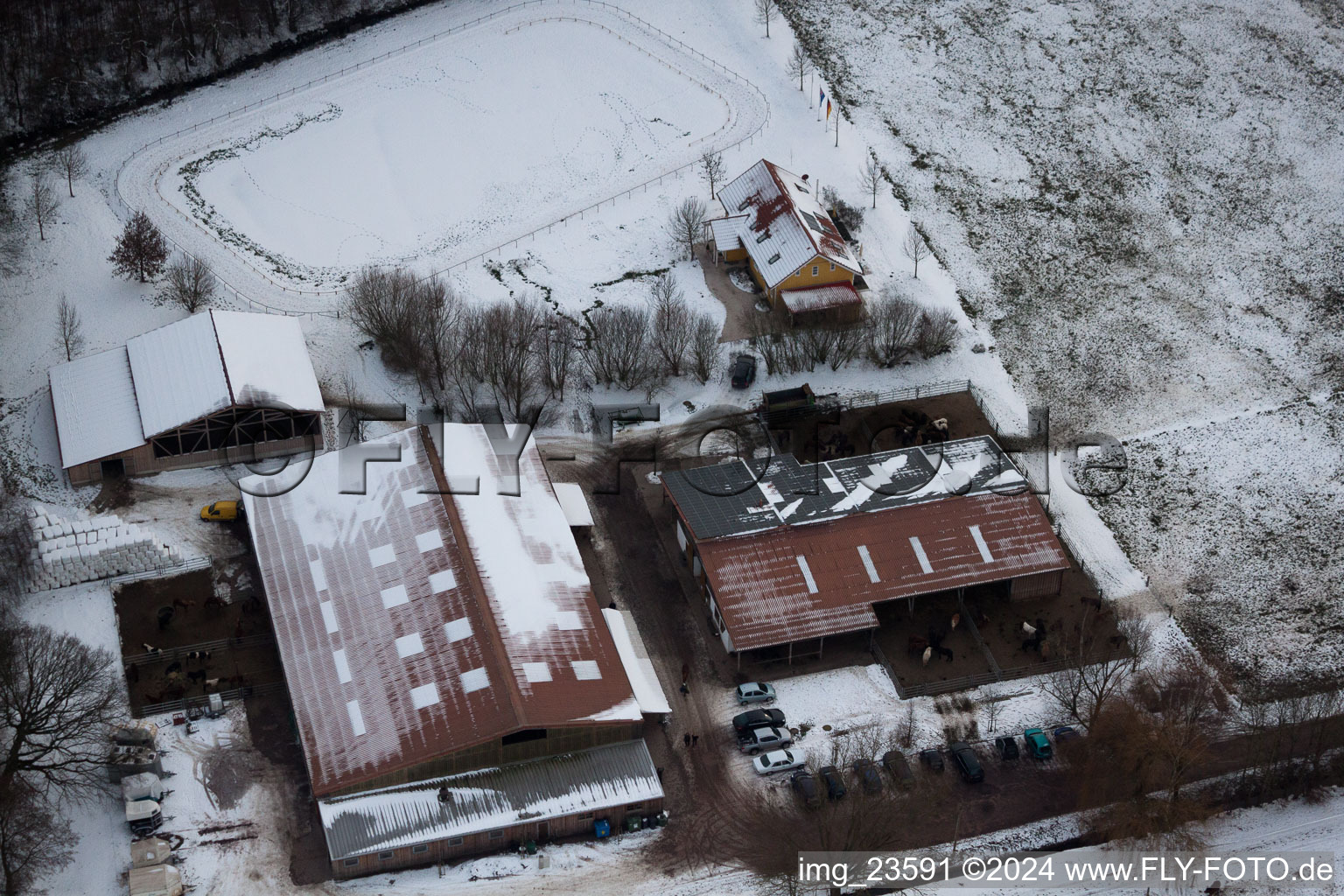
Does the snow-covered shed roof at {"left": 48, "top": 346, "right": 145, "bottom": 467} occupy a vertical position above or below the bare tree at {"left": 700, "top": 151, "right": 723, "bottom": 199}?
below

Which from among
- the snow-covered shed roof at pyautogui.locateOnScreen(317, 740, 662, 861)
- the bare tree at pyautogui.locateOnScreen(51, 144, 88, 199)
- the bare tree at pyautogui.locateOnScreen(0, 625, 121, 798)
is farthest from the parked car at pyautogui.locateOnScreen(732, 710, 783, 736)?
the bare tree at pyautogui.locateOnScreen(51, 144, 88, 199)

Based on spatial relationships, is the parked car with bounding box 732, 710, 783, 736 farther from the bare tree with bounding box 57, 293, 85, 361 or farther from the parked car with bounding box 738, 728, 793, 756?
the bare tree with bounding box 57, 293, 85, 361

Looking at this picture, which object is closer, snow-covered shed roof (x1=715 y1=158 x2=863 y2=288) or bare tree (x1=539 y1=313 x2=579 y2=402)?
bare tree (x1=539 y1=313 x2=579 y2=402)

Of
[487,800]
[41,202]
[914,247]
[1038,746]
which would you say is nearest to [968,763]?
[1038,746]

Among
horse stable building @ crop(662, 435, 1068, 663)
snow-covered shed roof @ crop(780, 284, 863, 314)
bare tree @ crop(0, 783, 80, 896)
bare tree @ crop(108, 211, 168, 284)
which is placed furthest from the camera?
bare tree @ crop(108, 211, 168, 284)

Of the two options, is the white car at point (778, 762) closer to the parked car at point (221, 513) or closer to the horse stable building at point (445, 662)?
the horse stable building at point (445, 662)

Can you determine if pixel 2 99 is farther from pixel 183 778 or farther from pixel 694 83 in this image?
pixel 183 778
